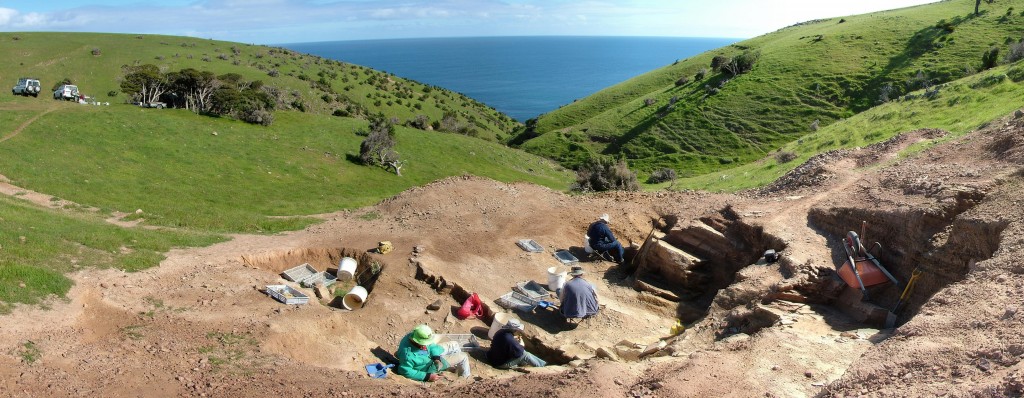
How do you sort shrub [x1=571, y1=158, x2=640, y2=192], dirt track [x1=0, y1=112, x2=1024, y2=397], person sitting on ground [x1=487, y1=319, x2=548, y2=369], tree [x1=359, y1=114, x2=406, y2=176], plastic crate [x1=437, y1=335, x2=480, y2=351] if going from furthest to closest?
tree [x1=359, y1=114, x2=406, y2=176] < shrub [x1=571, y1=158, x2=640, y2=192] < plastic crate [x1=437, y1=335, x2=480, y2=351] < person sitting on ground [x1=487, y1=319, x2=548, y2=369] < dirt track [x1=0, y1=112, x2=1024, y2=397]

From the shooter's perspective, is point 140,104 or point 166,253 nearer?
point 166,253

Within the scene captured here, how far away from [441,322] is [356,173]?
78.4ft

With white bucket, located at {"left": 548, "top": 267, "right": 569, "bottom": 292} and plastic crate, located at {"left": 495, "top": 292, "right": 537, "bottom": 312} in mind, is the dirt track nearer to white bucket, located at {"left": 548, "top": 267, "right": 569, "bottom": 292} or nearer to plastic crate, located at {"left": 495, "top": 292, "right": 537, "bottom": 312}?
plastic crate, located at {"left": 495, "top": 292, "right": 537, "bottom": 312}

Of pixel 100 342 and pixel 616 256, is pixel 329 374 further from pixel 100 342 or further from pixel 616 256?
pixel 616 256

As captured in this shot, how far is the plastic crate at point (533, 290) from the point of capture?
52.9 feet

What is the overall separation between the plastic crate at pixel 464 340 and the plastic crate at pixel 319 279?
178 inches

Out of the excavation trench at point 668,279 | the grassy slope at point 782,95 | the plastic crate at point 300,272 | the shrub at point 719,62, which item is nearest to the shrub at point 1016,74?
the grassy slope at point 782,95

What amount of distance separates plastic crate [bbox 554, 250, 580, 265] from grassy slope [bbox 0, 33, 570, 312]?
8972 millimetres

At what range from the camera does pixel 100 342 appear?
35.2 feet

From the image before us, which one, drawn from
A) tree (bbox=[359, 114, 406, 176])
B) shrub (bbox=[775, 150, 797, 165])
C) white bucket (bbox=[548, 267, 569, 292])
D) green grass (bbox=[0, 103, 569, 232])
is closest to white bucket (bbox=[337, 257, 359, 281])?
green grass (bbox=[0, 103, 569, 232])

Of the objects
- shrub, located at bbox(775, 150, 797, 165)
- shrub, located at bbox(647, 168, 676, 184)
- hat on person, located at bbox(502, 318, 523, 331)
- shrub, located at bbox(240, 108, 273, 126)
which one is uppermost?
shrub, located at bbox(240, 108, 273, 126)

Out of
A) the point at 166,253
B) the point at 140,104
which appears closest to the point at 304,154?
the point at 140,104

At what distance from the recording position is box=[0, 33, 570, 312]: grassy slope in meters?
15.0

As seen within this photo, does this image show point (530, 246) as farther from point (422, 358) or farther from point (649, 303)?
point (422, 358)
